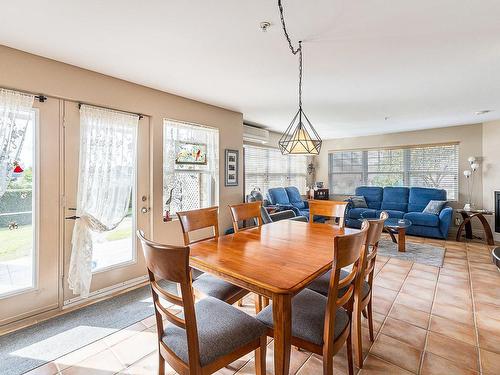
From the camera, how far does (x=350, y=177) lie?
7109 mm

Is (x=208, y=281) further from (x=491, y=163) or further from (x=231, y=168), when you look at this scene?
(x=491, y=163)

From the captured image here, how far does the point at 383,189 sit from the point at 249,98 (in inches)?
175

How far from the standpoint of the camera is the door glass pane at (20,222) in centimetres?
221

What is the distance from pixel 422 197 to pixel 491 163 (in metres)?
1.37

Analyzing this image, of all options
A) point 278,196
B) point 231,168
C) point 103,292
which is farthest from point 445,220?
point 103,292

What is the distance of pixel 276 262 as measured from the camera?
151 cm

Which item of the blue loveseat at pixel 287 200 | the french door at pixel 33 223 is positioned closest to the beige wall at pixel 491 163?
the blue loveseat at pixel 287 200

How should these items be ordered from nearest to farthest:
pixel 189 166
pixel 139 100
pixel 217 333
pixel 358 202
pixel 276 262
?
pixel 217 333
pixel 276 262
pixel 139 100
pixel 189 166
pixel 358 202

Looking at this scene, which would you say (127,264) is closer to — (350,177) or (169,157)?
(169,157)

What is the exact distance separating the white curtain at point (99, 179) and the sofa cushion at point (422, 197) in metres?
5.83

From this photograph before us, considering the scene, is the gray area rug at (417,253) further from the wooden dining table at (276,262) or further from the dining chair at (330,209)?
the wooden dining table at (276,262)

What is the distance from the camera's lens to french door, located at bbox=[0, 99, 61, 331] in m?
2.21

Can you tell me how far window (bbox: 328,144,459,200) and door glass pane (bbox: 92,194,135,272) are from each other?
19.2 feet

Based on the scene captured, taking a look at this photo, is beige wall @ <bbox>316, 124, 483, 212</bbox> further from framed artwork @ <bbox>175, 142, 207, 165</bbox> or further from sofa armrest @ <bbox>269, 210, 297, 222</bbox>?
framed artwork @ <bbox>175, 142, 207, 165</bbox>
